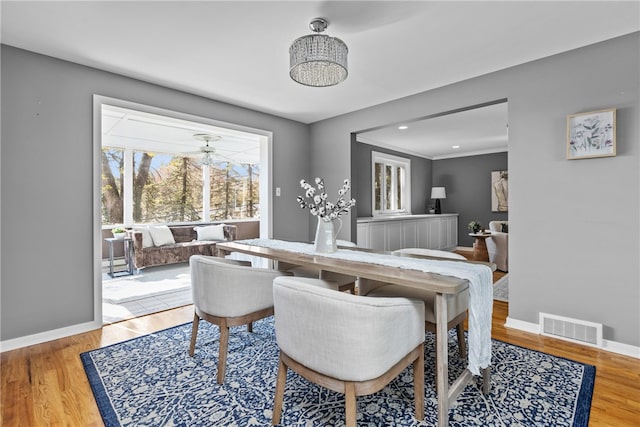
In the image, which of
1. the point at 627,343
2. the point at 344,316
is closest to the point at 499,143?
the point at 627,343

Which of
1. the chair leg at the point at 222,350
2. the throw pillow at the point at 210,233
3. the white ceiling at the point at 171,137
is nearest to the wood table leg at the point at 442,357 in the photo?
the chair leg at the point at 222,350

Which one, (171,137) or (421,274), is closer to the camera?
(421,274)

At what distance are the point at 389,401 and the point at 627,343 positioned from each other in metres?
1.97

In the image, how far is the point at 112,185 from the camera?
20.2ft

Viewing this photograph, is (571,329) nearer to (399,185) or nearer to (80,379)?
(80,379)

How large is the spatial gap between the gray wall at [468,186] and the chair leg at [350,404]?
22.1ft

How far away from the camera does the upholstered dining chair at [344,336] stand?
1.21 m

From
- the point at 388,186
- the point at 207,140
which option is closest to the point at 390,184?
the point at 388,186

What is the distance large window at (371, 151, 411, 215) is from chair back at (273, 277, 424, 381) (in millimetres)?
4744

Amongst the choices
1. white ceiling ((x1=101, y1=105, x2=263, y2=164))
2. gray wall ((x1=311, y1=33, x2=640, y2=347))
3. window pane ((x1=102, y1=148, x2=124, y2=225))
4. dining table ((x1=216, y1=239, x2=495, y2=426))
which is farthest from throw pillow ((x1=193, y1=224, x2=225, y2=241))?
gray wall ((x1=311, y1=33, x2=640, y2=347))

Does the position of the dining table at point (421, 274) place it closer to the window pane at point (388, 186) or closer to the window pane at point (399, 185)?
the window pane at point (388, 186)

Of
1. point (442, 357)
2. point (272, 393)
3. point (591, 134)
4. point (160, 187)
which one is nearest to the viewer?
point (442, 357)

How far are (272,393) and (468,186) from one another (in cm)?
685

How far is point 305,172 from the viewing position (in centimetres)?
473
